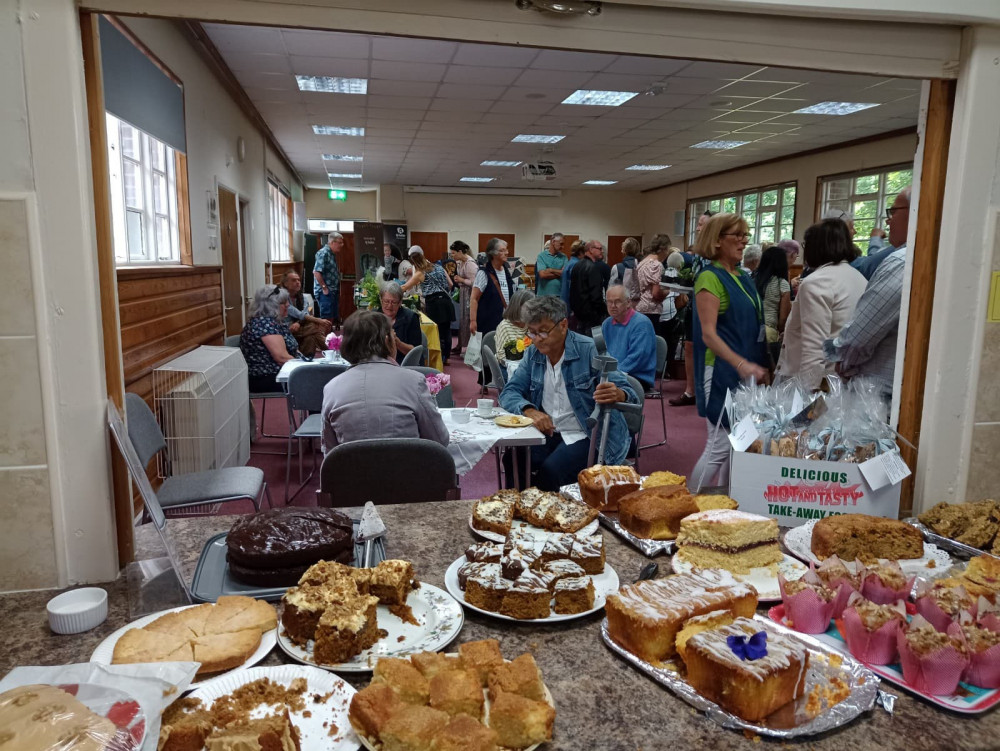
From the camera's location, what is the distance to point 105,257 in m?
1.30

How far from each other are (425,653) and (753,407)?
1.09m

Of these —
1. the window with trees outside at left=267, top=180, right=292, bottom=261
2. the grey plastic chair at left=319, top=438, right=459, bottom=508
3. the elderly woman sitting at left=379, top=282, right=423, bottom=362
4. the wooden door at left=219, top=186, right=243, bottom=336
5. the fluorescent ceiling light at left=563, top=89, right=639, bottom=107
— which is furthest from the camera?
the window with trees outside at left=267, top=180, right=292, bottom=261

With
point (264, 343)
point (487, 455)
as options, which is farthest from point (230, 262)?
point (487, 455)

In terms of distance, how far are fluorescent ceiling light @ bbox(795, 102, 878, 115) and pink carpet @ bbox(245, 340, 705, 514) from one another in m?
3.89

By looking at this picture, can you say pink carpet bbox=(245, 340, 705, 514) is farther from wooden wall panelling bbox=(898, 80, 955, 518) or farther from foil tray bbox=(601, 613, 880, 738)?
foil tray bbox=(601, 613, 880, 738)

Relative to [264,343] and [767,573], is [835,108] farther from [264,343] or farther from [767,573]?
[767,573]

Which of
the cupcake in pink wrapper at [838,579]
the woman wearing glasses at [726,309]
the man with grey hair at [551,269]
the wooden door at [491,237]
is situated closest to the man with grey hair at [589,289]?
the man with grey hair at [551,269]

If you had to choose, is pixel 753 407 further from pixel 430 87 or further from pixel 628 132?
pixel 628 132

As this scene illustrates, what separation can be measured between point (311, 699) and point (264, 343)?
14.6 ft

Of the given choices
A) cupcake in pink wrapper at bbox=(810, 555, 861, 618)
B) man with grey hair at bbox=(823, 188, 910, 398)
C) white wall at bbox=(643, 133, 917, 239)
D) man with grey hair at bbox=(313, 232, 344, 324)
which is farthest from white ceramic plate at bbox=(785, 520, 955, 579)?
man with grey hair at bbox=(313, 232, 344, 324)

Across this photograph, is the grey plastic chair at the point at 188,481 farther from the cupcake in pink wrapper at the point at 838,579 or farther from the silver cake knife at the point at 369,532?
the cupcake in pink wrapper at the point at 838,579

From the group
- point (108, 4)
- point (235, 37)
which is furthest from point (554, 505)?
point (235, 37)

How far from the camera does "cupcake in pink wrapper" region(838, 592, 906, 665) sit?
1062 mm

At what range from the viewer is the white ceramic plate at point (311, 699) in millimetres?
901
